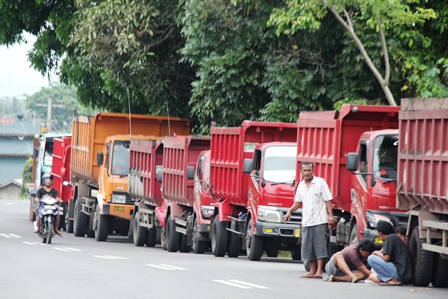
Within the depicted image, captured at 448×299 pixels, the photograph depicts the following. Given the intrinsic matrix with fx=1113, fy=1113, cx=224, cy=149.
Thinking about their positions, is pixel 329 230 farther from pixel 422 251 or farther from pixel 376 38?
pixel 376 38

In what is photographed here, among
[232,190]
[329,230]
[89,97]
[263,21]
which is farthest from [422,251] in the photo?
[89,97]

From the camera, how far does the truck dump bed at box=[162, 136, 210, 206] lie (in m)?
25.1

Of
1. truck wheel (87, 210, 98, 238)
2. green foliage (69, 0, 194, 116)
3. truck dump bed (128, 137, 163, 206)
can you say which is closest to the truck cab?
truck dump bed (128, 137, 163, 206)

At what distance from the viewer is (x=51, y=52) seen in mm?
40312

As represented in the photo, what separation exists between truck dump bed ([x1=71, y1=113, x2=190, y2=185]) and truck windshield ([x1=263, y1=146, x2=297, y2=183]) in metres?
10.6

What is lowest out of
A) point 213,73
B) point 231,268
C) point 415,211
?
point 231,268

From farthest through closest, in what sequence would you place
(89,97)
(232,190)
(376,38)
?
1. (89,97)
2. (376,38)
3. (232,190)

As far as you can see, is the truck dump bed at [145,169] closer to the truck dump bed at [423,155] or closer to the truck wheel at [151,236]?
the truck wheel at [151,236]

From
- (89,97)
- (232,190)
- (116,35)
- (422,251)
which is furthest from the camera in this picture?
(89,97)

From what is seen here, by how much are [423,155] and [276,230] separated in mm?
5937

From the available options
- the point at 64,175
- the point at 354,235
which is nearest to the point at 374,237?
the point at 354,235

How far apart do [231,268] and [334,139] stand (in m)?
2.77

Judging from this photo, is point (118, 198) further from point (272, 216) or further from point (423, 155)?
point (423, 155)

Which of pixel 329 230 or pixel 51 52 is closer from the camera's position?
pixel 329 230
